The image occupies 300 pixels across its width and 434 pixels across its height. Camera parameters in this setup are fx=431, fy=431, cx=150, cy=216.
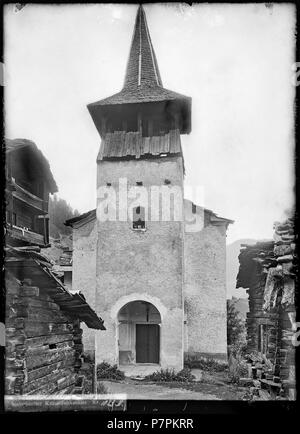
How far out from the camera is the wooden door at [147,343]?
655 inches

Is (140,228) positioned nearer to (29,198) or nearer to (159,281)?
(159,281)

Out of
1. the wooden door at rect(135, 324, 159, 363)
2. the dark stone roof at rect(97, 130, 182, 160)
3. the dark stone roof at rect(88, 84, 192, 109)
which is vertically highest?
the dark stone roof at rect(88, 84, 192, 109)

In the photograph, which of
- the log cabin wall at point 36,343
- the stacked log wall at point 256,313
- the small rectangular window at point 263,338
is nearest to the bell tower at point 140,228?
the stacked log wall at point 256,313

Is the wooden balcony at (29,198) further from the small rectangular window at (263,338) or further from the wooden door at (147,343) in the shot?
the wooden door at (147,343)

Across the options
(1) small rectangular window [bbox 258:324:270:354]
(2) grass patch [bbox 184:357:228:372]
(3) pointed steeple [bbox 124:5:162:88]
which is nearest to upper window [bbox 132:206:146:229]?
(3) pointed steeple [bbox 124:5:162:88]

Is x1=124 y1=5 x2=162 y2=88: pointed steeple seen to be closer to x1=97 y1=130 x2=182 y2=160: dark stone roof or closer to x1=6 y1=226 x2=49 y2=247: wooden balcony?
x1=97 y1=130 x2=182 y2=160: dark stone roof

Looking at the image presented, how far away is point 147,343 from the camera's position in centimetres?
1694

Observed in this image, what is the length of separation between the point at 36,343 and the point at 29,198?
10.5 ft

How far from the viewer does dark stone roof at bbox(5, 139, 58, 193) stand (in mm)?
6606

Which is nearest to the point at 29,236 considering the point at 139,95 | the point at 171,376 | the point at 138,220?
the point at 138,220

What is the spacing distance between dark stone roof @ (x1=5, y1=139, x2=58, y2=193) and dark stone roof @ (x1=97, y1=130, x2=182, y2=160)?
23.2ft

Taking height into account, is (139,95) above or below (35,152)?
above

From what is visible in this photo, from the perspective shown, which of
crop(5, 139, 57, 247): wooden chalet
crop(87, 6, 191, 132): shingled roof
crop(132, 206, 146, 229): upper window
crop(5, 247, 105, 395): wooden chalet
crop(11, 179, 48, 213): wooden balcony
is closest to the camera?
crop(5, 247, 105, 395): wooden chalet
